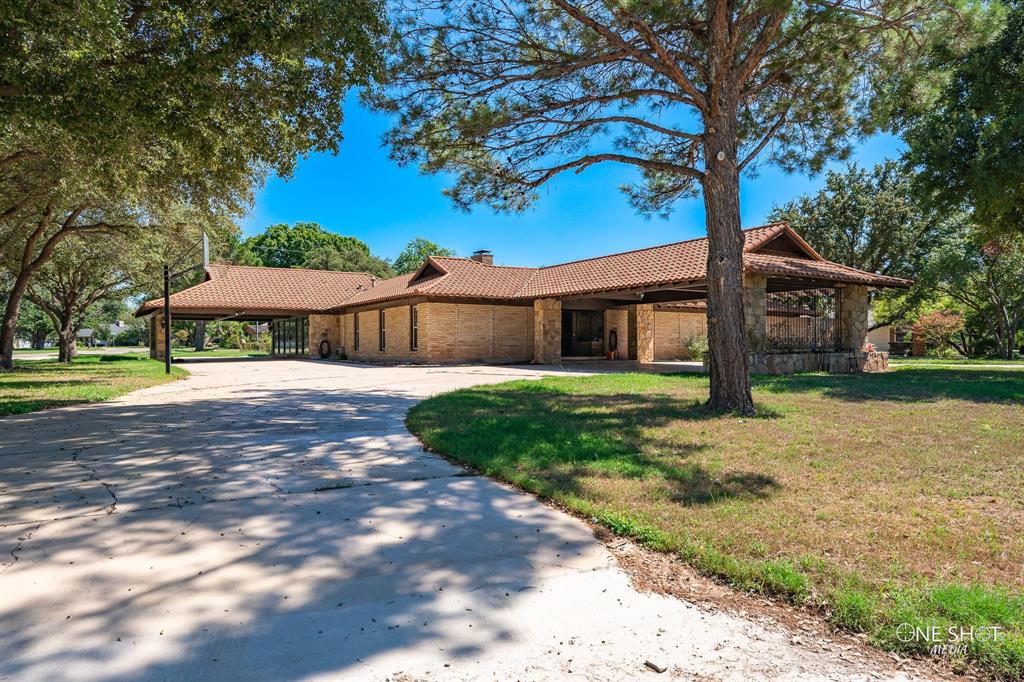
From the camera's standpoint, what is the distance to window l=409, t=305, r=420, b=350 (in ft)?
78.9

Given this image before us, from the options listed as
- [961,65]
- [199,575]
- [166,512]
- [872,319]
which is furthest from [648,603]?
[872,319]

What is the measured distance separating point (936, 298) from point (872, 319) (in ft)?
18.4

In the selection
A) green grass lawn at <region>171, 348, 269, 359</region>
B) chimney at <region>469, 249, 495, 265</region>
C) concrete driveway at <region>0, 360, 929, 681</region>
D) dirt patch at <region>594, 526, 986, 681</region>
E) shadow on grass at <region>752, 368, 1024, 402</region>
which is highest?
chimney at <region>469, 249, 495, 265</region>

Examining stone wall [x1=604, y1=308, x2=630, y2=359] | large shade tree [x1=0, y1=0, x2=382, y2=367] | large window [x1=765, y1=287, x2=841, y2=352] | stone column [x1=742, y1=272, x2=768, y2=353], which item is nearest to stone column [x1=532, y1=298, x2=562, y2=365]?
stone wall [x1=604, y1=308, x2=630, y2=359]

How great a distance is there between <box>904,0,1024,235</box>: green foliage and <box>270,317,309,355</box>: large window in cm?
2816

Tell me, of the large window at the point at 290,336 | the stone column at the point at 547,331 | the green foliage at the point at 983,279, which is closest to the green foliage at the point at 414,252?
the large window at the point at 290,336

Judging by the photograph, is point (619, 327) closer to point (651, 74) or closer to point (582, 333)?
point (582, 333)

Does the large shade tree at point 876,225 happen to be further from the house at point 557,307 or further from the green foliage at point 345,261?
the green foliage at point 345,261

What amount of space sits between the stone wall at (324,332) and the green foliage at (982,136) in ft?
85.5

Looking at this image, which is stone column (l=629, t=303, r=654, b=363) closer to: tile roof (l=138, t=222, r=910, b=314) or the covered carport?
tile roof (l=138, t=222, r=910, b=314)

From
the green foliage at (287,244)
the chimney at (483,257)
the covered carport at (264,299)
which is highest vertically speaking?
the green foliage at (287,244)

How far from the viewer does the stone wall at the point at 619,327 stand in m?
26.8

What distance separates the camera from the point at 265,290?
3008 centimetres

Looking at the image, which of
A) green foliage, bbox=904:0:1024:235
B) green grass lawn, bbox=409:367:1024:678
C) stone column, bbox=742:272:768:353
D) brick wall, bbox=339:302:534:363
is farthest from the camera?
brick wall, bbox=339:302:534:363
